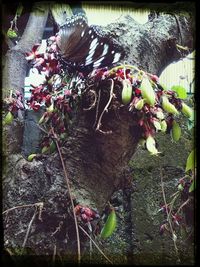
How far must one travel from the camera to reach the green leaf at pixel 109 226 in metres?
1.29

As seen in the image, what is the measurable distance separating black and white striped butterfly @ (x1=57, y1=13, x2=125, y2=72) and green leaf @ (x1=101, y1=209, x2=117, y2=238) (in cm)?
53

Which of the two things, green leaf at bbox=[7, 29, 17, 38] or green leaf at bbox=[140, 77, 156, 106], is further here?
green leaf at bbox=[7, 29, 17, 38]

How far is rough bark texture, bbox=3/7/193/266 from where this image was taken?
1.29 metres

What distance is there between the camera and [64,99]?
1.37 metres

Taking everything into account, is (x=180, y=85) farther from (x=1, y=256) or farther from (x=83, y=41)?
(x=1, y=256)

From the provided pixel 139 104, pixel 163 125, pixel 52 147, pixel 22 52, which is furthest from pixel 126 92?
pixel 22 52

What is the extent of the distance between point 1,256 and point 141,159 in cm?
59

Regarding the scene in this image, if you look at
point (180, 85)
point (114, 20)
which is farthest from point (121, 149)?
point (114, 20)

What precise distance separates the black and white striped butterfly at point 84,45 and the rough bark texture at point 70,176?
0.08 meters

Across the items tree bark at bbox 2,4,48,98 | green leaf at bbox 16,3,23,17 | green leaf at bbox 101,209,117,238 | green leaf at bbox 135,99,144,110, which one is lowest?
green leaf at bbox 101,209,117,238

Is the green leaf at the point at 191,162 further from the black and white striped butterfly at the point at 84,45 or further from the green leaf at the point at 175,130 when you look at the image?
the black and white striped butterfly at the point at 84,45

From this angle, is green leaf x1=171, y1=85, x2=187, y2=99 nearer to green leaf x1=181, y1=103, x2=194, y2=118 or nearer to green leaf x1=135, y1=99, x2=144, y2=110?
green leaf x1=181, y1=103, x2=194, y2=118

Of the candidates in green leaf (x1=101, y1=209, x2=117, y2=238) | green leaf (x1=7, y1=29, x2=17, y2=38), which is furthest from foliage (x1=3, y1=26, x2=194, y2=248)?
green leaf (x1=7, y1=29, x2=17, y2=38)

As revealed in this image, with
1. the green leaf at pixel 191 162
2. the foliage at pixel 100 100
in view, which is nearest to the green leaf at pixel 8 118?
the foliage at pixel 100 100
